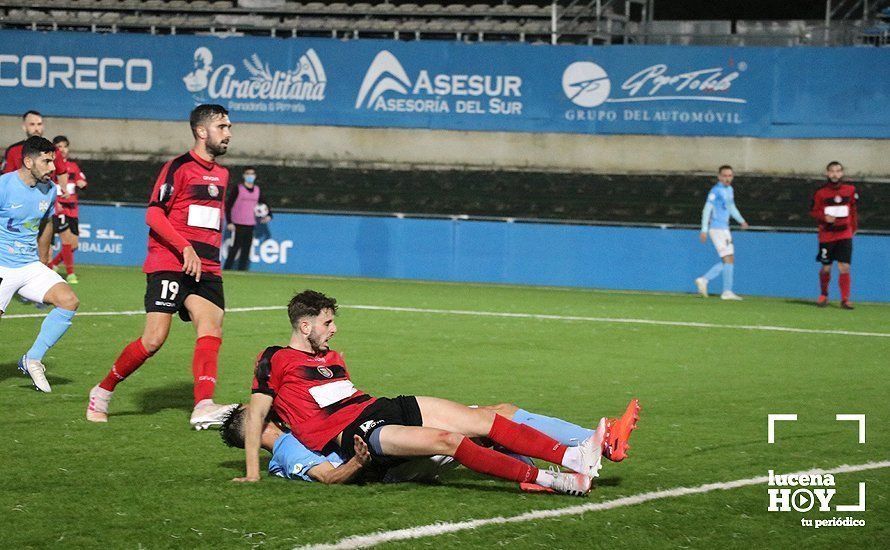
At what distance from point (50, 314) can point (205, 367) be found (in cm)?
194

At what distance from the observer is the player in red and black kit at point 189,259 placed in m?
8.55

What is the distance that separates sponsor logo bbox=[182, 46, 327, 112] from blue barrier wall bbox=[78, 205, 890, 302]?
656 cm

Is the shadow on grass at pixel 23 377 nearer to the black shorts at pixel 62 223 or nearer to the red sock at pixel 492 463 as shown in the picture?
the red sock at pixel 492 463

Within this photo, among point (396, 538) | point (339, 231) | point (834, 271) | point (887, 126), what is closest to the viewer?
point (396, 538)

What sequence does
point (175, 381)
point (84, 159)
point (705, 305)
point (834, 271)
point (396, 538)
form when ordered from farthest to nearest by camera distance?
point (84, 159) < point (834, 271) < point (705, 305) < point (175, 381) < point (396, 538)

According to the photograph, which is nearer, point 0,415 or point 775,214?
point 0,415

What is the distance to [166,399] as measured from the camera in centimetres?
967

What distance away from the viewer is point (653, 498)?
6352 mm

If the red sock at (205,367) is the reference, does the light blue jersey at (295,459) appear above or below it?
below

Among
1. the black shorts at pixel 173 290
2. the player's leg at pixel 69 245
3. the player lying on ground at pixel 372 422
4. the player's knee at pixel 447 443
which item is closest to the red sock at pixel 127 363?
the black shorts at pixel 173 290

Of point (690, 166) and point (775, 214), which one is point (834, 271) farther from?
point (690, 166)

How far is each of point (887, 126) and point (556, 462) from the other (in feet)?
81.1

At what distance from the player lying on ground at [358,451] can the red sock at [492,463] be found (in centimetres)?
35

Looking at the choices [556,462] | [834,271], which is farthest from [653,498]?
[834,271]
